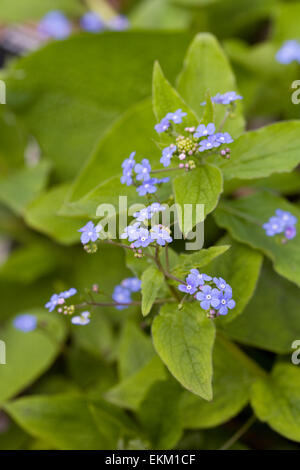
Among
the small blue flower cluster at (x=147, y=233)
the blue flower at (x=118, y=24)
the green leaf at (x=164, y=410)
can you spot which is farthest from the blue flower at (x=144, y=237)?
the blue flower at (x=118, y=24)

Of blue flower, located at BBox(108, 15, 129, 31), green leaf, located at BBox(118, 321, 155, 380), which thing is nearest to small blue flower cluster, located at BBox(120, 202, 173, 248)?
green leaf, located at BBox(118, 321, 155, 380)

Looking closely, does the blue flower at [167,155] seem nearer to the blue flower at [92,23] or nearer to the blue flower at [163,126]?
the blue flower at [163,126]

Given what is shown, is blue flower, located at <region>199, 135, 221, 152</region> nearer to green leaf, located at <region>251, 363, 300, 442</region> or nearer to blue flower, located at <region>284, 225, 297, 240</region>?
blue flower, located at <region>284, 225, 297, 240</region>

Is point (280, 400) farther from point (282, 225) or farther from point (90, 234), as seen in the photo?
point (90, 234)
